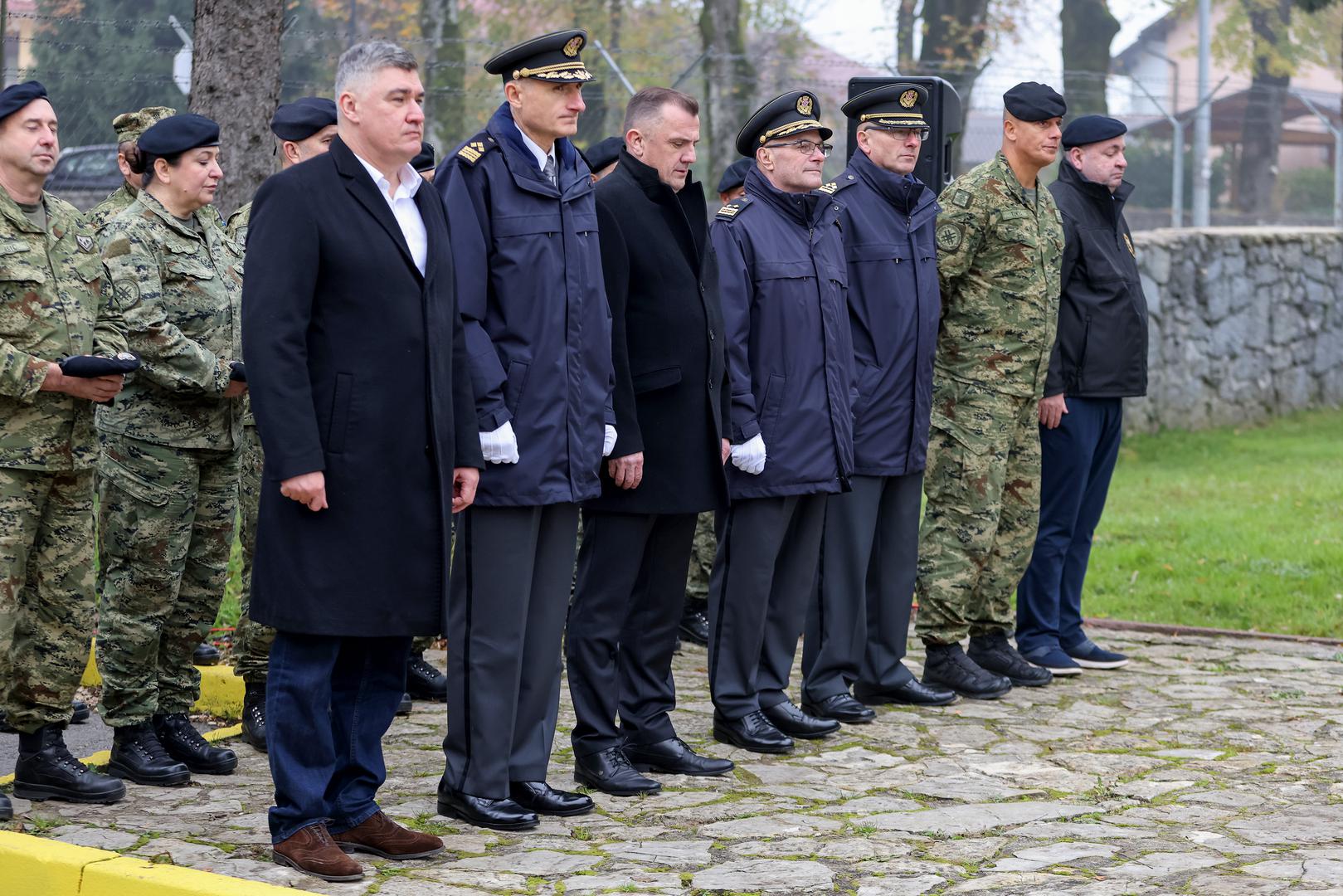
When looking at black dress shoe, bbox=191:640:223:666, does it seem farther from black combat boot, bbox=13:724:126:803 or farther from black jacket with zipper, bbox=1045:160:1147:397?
black jacket with zipper, bbox=1045:160:1147:397

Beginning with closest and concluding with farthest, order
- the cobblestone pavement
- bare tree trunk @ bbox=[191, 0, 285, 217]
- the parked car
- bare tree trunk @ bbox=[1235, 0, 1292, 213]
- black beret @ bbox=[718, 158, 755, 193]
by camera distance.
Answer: the cobblestone pavement < bare tree trunk @ bbox=[191, 0, 285, 217] < black beret @ bbox=[718, 158, 755, 193] < the parked car < bare tree trunk @ bbox=[1235, 0, 1292, 213]

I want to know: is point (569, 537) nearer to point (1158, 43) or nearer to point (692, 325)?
point (692, 325)

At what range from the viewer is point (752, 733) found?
614 cm

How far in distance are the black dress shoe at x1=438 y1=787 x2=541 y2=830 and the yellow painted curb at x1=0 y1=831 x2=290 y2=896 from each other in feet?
2.98

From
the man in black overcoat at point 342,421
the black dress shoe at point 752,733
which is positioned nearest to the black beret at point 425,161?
the man in black overcoat at point 342,421

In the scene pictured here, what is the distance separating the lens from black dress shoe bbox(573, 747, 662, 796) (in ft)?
18.0

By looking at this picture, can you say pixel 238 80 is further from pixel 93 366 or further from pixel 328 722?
pixel 328 722

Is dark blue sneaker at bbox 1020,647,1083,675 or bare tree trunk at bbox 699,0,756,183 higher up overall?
bare tree trunk at bbox 699,0,756,183

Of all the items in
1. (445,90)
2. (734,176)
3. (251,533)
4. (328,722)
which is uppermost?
(445,90)

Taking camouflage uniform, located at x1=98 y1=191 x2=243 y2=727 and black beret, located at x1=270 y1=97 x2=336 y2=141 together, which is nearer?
camouflage uniform, located at x1=98 y1=191 x2=243 y2=727

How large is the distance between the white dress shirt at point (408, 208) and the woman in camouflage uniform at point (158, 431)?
1.12 meters

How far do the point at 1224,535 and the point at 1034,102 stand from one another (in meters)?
4.75

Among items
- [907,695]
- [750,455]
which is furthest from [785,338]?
[907,695]

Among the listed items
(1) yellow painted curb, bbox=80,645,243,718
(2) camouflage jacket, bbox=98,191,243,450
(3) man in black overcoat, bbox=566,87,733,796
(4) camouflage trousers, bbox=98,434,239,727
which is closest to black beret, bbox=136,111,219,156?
(2) camouflage jacket, bbox=98,191,243,450
